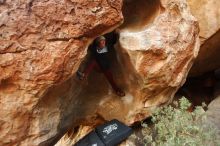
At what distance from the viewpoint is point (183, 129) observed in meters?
3.68

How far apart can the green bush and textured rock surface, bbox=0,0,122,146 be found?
99 cm

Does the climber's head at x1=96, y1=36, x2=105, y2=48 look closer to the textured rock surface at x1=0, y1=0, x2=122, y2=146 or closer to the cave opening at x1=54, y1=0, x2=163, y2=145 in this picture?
the cave opening at x1=54, y1=0, x2=163, y2=145

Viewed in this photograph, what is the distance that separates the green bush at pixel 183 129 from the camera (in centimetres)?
358

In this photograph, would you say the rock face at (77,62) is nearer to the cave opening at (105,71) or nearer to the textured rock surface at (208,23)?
the cave opening at (105,71)

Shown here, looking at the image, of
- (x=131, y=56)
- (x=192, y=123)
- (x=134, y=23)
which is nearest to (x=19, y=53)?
(x=131, y=56)

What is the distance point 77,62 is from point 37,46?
0.40 m

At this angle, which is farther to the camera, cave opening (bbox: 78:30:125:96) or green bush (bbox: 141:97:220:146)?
cave opening (bbox: 78:30:125:96)

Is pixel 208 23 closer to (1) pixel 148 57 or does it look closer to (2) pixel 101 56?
(1) pixel 148 57

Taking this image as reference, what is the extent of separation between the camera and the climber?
13.5 ft

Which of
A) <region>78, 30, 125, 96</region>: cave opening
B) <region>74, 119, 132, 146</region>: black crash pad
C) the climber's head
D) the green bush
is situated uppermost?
the climber's head

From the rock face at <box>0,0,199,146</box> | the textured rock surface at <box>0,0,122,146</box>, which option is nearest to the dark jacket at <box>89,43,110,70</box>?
the rock face at <box>0,0,199,146</box>

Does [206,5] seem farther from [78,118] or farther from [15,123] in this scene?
[15,123]

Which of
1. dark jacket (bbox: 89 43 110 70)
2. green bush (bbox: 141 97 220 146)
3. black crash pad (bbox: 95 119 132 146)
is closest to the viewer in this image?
green bush (bbox: 141 97 220 146)

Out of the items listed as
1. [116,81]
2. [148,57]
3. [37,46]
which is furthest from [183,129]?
[37,46]
